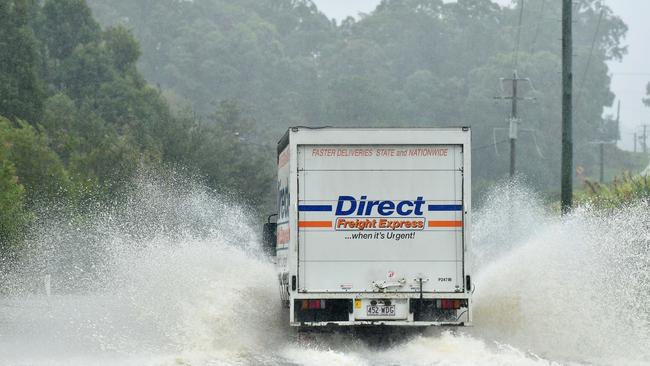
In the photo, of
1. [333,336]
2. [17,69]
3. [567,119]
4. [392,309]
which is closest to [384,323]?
[392,309]

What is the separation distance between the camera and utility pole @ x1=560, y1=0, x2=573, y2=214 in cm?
2920

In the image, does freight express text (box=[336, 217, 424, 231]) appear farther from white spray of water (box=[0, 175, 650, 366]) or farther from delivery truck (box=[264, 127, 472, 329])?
white spray of water (box=[0, 175, 650, 366])

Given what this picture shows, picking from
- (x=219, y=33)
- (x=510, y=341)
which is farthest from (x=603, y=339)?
(x=219, y=33)

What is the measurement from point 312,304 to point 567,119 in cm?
1287

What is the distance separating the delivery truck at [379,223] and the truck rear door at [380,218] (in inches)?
0.5

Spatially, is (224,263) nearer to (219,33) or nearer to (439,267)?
(439,267)

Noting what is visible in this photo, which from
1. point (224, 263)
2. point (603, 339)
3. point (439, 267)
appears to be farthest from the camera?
point (224, 263)

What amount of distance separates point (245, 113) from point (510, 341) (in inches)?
4478

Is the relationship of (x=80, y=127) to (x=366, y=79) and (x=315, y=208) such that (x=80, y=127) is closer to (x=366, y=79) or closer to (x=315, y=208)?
(x=315, y=208)

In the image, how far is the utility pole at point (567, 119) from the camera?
95.8 feet

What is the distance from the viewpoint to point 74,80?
100 metres

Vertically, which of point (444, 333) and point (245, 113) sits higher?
point (245, 113)

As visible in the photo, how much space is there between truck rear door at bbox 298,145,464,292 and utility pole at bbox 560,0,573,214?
11140mm

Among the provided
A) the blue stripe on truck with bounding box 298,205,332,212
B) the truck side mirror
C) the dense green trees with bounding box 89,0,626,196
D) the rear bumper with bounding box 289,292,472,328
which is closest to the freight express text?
the blue stripe on truck with bounding box 298,205,332,212
